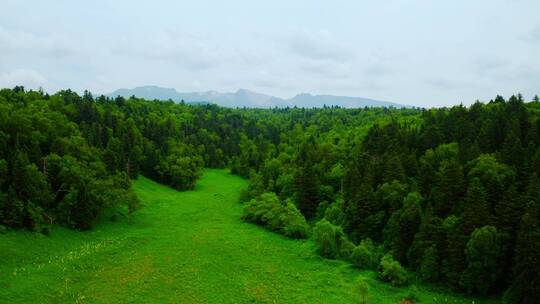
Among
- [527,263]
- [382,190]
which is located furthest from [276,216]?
[527,263]

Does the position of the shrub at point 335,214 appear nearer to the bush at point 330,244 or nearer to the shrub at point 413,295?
the bush at point 330,244

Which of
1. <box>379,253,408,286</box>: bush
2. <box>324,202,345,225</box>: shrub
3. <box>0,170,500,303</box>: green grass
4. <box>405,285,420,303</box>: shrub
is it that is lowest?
<box>0,170,500,303</box>: green grass

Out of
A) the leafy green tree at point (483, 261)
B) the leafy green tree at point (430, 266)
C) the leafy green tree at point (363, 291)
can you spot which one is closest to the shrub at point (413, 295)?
the leafy green tree at point (430, 266)

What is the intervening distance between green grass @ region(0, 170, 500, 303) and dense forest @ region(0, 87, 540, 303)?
352 centimetres

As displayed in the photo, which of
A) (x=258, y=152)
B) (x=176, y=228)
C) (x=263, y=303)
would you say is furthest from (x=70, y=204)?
(x=258, y=152)

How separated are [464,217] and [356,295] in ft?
56.9

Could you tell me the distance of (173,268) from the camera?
58031 millimetres

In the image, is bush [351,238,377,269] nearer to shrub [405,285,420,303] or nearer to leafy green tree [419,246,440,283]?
leafy green tree [419,246,440,283]

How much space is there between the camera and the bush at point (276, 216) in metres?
75.1

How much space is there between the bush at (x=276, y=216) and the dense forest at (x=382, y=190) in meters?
0.26

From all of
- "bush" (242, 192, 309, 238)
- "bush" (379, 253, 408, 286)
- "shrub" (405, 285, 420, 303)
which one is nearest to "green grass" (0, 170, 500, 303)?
"shrub" (405, 285, 420, 303)

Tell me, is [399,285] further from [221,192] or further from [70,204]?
[221,192]

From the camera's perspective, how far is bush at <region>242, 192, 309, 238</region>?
75.1 meters

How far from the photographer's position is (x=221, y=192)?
372ft
